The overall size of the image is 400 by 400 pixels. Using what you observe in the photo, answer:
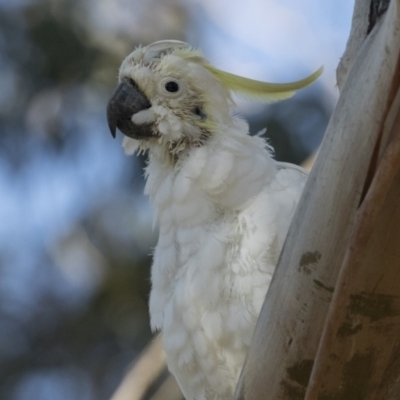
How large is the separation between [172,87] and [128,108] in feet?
0.36

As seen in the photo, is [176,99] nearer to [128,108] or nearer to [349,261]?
[128,108]

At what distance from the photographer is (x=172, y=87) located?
60.4 inches

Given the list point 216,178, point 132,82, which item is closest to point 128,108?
point 132,82

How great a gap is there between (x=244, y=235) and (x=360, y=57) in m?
0.61

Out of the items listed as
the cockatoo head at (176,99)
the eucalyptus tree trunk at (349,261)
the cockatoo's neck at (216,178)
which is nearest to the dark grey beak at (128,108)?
the cockatoo head at (176,99)

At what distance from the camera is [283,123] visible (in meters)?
3.21

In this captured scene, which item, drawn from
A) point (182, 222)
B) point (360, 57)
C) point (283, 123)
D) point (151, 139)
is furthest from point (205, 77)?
point (283, 123)

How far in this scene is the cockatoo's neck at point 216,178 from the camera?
4.65ft

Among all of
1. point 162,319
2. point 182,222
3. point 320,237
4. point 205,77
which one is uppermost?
point 205,77

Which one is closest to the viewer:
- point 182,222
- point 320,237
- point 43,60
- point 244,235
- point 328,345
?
point 328,345

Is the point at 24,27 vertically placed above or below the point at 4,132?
above

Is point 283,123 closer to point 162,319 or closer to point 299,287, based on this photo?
point 162,319

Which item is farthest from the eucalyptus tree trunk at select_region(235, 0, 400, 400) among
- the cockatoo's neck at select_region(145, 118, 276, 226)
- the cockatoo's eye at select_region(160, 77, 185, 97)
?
the cockatoo's eye at select_region(160, 77, 185, 97)

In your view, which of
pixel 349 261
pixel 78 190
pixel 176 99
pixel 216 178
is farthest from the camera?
pixel 78 190
